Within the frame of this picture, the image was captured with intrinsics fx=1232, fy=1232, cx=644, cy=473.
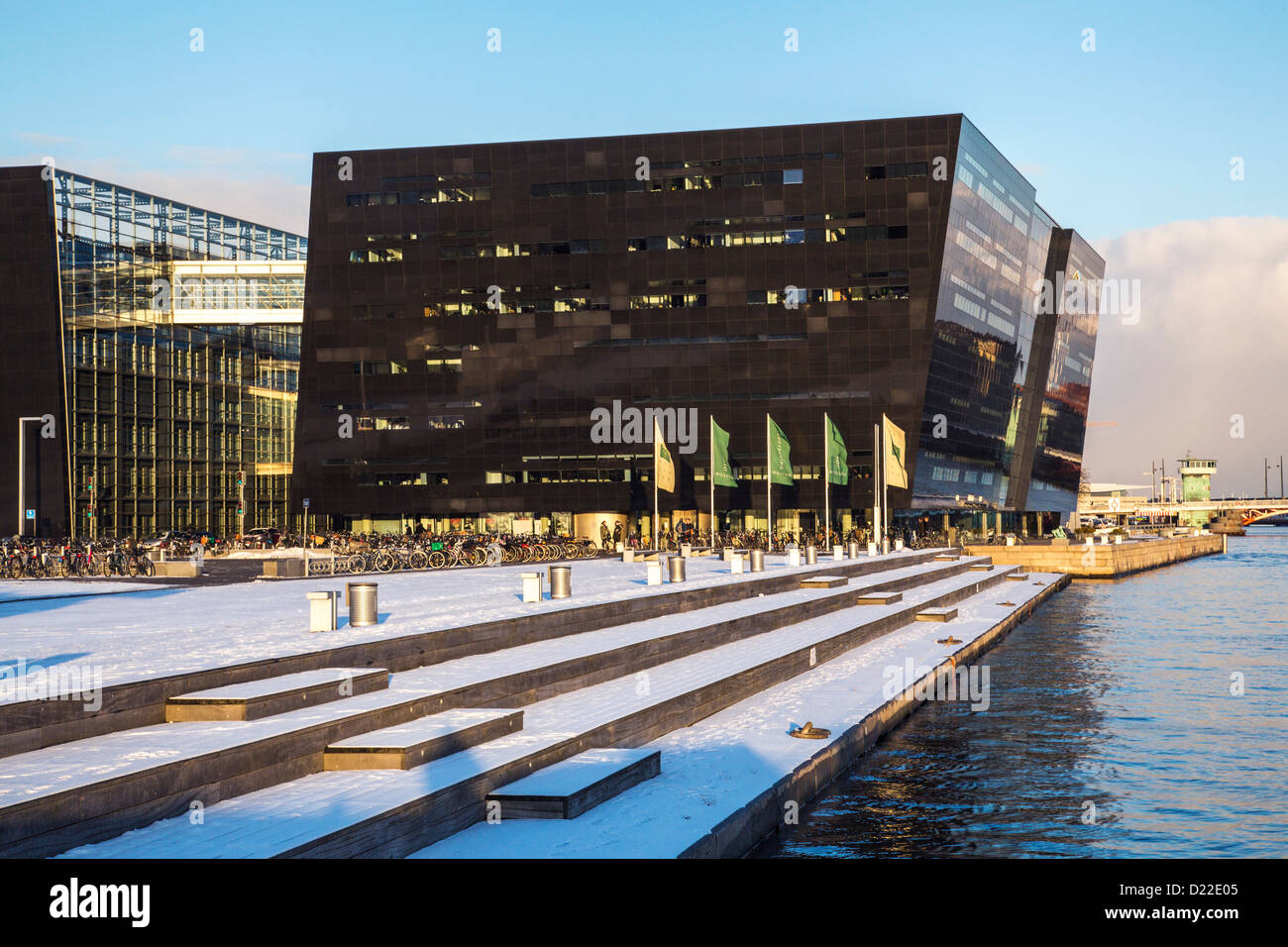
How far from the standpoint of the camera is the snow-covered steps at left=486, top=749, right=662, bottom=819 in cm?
1188

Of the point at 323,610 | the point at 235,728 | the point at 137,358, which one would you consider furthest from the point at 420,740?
the point at 137,358

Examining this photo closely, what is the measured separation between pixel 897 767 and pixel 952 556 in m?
56.4

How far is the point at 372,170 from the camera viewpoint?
9856 cm

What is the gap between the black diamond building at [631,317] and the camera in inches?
3669

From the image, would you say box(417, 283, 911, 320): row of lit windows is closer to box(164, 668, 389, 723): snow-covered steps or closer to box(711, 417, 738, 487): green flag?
box(711, 417, 738, 487): green flag

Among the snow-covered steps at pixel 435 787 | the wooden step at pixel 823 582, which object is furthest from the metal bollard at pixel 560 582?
the wooden step at pixel 823 582

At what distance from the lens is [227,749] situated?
1130 centimetres

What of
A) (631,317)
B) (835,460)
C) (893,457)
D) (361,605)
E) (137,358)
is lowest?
(361,605)

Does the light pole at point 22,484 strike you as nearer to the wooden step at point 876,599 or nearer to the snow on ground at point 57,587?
the snow on ground at point 57,587

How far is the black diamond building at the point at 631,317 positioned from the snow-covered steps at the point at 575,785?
80.2 meters

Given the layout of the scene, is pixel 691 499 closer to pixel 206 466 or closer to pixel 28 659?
pixel 206 466

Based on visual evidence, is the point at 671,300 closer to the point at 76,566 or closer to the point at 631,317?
the point at 631,317

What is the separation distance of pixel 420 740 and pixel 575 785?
5.59ft

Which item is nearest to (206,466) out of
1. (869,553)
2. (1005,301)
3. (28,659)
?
(869,553)
